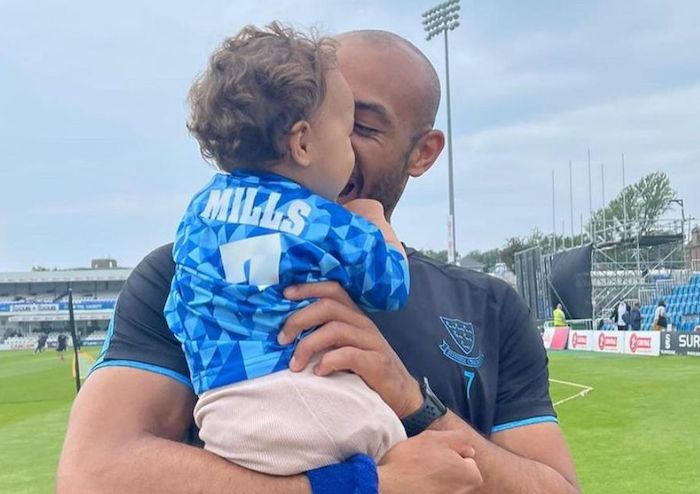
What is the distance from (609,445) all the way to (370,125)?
8.12 m

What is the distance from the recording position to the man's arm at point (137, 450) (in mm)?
1490

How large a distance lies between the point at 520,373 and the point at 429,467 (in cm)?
62

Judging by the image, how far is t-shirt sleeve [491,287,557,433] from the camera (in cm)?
203

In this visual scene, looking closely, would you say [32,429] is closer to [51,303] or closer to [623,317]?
[623,317]

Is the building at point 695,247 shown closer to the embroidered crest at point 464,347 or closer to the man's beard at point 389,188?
the man's beard at point 389,188

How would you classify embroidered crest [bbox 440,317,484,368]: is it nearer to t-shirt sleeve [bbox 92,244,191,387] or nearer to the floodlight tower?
t-shirt sleeve [bbox 92,244,191,387]

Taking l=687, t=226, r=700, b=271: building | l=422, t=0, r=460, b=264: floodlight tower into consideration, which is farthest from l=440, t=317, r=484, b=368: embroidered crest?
l=687, t=226, r=700, b=271: building

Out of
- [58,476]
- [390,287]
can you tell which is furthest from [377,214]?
[58,476]

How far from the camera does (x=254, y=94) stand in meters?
1.61

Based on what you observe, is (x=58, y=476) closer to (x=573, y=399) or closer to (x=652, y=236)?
(x=573, y=399)

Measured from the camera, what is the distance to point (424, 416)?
1.68 metres

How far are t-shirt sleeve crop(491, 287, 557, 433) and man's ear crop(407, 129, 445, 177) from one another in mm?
450

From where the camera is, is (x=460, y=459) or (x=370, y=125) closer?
(x=460, y=459)

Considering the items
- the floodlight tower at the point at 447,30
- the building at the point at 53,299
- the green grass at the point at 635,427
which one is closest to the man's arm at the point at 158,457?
the green grass at the point at 635,427
